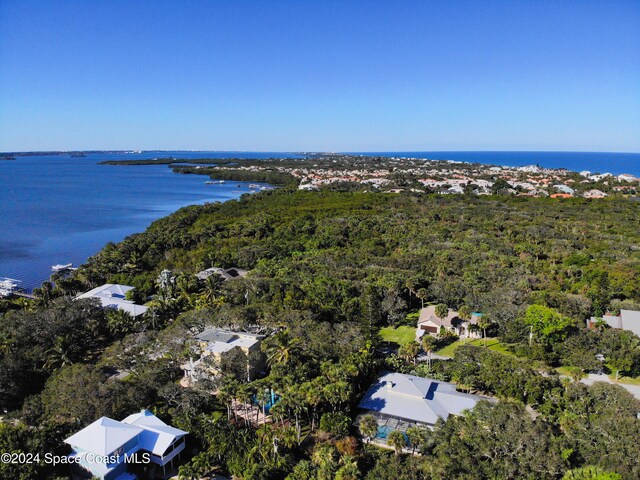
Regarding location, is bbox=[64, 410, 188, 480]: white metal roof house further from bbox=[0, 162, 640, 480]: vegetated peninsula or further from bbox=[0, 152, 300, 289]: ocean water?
bbox=[0, 152, 300, 289]: ocean water

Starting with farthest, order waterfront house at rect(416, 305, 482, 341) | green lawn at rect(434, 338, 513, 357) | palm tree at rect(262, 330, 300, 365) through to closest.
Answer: waterfront house at rect(416, 305, 482, 341)
green lawn at rect(434, 338, 513, 357)
palm tree at rect(262, 330, 300, 365)

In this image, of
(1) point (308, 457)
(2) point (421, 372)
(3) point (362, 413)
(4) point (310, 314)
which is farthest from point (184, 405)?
(2) point (421, 372)

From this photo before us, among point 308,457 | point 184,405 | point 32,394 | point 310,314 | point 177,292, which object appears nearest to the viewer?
point 308,457

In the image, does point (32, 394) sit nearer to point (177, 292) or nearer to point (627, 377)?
point (177, 292)

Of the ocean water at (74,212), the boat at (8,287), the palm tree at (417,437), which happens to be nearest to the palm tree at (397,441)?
the palm tree at (417,437)

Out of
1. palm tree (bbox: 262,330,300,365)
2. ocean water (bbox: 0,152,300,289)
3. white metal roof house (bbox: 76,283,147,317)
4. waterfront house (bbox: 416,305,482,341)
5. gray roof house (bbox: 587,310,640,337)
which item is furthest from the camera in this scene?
ocean water (bbox: 0,152,300,289)

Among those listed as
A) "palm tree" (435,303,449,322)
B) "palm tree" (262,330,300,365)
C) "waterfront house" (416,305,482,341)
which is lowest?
"waterfront house" (416,305,482,341)

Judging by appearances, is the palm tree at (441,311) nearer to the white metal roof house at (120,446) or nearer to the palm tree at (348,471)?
the palm tree at (348,471)

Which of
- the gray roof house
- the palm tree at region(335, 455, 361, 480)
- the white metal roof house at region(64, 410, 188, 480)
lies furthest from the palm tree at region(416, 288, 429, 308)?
the white metal roof house at region(64, 410, 188, 480)
